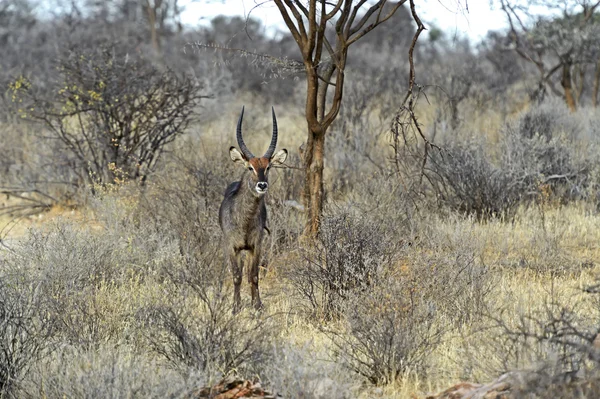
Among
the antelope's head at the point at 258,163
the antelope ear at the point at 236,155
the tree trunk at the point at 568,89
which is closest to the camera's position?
the antelope's head at the point at 258,163

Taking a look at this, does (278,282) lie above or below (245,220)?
below

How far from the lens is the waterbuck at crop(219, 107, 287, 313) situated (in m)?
7.62

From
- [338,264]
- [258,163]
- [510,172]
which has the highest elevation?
[258,163]

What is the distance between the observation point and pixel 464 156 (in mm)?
11305

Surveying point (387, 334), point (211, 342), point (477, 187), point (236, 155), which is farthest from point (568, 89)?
point (211, 342)

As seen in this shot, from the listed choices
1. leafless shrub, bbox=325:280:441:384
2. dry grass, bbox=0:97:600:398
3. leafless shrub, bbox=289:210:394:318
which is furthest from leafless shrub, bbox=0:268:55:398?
leafless shrub, bbox=289:210:394:318

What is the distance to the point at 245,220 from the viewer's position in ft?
25.6

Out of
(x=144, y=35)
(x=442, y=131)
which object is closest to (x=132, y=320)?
(x=442, y=131)

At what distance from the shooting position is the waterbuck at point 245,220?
7.62 m

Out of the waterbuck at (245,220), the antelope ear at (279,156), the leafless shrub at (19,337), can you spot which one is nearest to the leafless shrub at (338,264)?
the waterbuck at (245,220)

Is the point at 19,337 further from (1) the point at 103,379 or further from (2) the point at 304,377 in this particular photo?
(2) the point at 304,377

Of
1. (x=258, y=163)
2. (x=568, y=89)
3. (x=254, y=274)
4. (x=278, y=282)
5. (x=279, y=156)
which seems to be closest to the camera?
(x=258, y=163)

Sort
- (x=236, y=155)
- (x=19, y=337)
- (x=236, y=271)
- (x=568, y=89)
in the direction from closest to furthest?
(x=19, y=337) < (x=236, y=155) < (x=236, y=271) < (x=568, y=89)

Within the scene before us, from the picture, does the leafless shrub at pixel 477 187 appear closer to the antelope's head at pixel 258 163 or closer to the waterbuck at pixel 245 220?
the waterbuck at pixel 245 220
